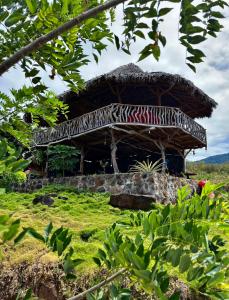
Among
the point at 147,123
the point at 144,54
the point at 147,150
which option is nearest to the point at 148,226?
the point at 144,54

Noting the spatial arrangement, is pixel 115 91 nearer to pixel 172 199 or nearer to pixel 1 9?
pixel 172 199

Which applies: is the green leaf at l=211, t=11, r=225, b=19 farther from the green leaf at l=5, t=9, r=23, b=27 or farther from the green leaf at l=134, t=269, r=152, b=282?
the green leaf at l=134, t=269, r=152, b=282

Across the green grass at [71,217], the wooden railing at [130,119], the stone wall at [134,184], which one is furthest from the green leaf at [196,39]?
the wooden railing at [130,119]

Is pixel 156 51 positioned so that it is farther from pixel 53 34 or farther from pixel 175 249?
pixel 175 249

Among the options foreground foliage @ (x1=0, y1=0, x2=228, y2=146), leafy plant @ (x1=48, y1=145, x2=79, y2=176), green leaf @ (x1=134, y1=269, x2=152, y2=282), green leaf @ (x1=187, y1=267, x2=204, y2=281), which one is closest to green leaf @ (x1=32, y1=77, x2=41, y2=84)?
foreground foliage @ (x1=0, y1=0, x2=228, y2=146)

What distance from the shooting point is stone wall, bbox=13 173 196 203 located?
38.0 feet

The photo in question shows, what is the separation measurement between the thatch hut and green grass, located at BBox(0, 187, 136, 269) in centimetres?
306

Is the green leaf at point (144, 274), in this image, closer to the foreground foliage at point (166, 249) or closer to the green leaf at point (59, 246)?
the foreground foliage at point (166, 249)

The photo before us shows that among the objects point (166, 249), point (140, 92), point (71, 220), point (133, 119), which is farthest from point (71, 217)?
point (140, 92)

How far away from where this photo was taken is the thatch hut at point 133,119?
13719 millimetres

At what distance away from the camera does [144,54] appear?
126 centimetres

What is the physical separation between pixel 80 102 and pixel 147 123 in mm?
4470

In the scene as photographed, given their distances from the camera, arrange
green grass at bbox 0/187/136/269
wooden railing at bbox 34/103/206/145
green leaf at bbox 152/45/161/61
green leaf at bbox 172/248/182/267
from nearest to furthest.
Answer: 1. green leaf at bbox 152/45/161/61
2. green leaf at bbox 172/248/182/267
3. green grass at bbox 0/187/136/269
4. wooden railing at bbox 34/103/206/145

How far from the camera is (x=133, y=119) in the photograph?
13.6m
